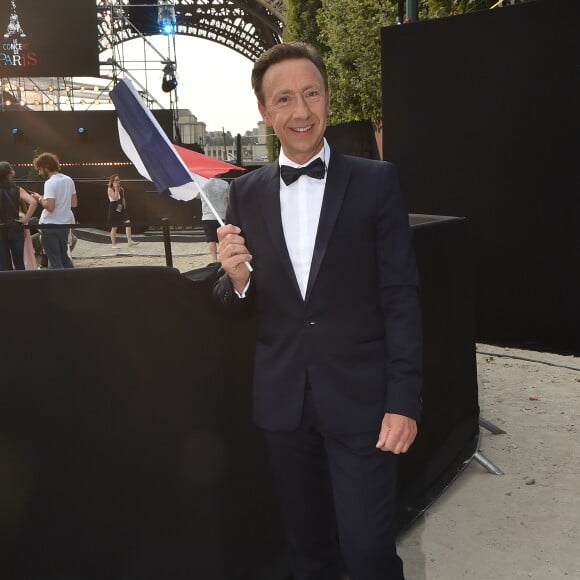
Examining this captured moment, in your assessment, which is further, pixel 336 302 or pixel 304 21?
pixel 304 21

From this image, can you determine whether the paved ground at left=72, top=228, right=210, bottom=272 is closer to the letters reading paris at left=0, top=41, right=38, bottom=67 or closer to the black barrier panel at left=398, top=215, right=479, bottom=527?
the black barrier panel at left=398, top=215, right=479, bottom=527

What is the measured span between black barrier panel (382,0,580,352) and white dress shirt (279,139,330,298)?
557cm

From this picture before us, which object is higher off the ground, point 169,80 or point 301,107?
point 169,80

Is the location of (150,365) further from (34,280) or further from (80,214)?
(80,214)

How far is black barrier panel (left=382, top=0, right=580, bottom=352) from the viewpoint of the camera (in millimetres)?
7293

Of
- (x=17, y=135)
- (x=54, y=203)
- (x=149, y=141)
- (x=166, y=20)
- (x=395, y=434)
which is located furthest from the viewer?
(x=166, y=20)

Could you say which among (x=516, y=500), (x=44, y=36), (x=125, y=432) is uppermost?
(x=44, y=36)

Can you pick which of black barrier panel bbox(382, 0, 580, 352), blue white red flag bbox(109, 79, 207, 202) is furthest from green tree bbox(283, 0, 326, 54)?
blue white red flag bbox(109, 79, 207, 202)

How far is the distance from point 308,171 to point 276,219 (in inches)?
6.6

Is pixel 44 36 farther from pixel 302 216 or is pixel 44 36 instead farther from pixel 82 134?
pixel 302 216

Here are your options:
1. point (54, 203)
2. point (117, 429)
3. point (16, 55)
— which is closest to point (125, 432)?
point (117, 429)

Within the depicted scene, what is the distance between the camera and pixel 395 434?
2205 mm

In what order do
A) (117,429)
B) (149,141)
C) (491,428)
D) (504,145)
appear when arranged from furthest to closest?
(504,145)
(491,428)
(149,141)
(117,429)

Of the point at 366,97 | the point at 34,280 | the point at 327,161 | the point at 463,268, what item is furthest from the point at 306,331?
the point at 366,97
